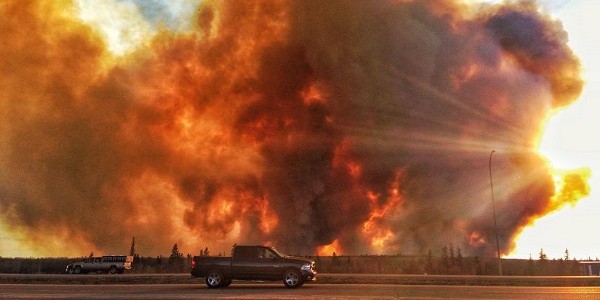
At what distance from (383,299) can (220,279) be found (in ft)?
32.9

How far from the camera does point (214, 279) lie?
23.2m

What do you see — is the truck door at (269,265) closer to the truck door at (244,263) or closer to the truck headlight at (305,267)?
the truck door at (244,263)

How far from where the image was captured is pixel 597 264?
50.6 meters

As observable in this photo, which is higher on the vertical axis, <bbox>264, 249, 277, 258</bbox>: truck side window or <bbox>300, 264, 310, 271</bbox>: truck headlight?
<bbox>264, 249, 277, 258</bbox>: truck side window

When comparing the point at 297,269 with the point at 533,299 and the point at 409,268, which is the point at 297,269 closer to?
the point at 533,299

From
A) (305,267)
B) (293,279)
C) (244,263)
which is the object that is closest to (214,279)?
(244,263)

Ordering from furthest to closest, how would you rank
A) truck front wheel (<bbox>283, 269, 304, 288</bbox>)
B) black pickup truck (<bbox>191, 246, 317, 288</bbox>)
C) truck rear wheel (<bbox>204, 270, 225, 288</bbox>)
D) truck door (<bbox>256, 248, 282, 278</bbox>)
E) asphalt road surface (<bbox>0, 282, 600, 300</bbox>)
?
truck rear wheel (<bbox>204, 270, 225, 288</bbox>) → truck door (<bbox>256, 248, 282, 278</bbox>) → black pickup truck (<bbox>191, 246, 317, 288</bbox>) → truck front wheel (<bbox>283, 269, 304, 288</bbox>) → asphalt road surface (<bbox>0, 282, 600, 300</bbox>)

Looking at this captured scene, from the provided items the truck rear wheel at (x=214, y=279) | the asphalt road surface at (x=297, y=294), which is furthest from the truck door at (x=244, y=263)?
the asphalt road surface at (x=297, y=294)

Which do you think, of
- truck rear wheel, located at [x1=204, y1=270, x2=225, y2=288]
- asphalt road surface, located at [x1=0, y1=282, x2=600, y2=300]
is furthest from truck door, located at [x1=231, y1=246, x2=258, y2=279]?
asphalt road surface, located at [x1=0, y1=282, x2=600, y2=300]

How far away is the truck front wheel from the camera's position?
22.5 metres

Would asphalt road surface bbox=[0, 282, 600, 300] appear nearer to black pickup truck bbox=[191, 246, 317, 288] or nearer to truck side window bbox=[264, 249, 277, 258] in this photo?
black pickup truck bbox=[191, 246, 317, 288]

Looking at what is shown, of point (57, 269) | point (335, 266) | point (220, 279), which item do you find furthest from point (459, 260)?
point (57, 269)

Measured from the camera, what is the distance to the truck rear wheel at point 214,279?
23062 millimetres

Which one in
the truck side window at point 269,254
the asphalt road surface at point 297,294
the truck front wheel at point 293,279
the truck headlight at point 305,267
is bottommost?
the asphalt road surface at point 297,294
